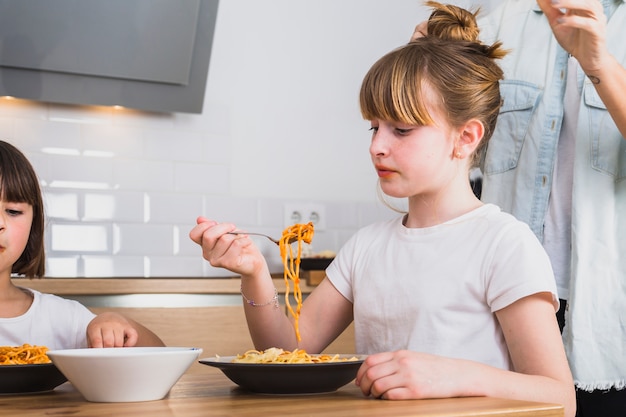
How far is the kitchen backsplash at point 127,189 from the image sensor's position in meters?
2.82

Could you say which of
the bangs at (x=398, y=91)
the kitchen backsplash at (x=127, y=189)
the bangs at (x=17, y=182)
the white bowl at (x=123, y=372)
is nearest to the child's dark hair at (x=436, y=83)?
the bangs at (x=398, y=91)

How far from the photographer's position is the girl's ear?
4.84ft

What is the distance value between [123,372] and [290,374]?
0.21m

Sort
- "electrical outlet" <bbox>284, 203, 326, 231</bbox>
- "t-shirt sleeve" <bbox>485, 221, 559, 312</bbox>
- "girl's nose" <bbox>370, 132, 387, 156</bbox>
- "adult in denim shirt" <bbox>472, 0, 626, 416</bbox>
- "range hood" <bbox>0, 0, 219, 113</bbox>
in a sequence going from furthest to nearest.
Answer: "electrical outlet" <bbox>284, 203, 326, 231</bbox>, "range hood" <bbox>0, 0, 219, 113</bbox>, "adult in denim shirt" <bbox>472, 0, 626, 416</bbox>, "girl's nose" <bbox>370, 132, 387, 156</bbox>, "t-shirt sleeve" <bbox>485, 221, 559, 312</bbox>

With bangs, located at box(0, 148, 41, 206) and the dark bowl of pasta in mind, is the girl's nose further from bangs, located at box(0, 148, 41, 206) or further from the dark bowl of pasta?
bangs, located at box(0, 148, 41, 206)

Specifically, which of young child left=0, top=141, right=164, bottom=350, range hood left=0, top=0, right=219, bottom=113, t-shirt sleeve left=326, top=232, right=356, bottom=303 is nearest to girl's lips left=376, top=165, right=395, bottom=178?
t-shirt sleeve left=326, top=232, right=356, bottom=303

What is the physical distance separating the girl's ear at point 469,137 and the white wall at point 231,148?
5.60 ft

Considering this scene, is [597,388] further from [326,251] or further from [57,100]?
[57,100]

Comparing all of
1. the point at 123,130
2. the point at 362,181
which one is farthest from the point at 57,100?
the point at 362,181

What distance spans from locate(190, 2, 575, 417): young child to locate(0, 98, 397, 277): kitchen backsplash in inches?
57.8

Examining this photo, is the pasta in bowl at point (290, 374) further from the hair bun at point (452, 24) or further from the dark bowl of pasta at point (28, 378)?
the hair bun at point (452, 24)

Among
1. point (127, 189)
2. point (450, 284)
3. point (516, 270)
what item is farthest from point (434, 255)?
point (127, 189)

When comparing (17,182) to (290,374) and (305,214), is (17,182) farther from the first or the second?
(305,214)

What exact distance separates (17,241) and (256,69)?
1501mm
